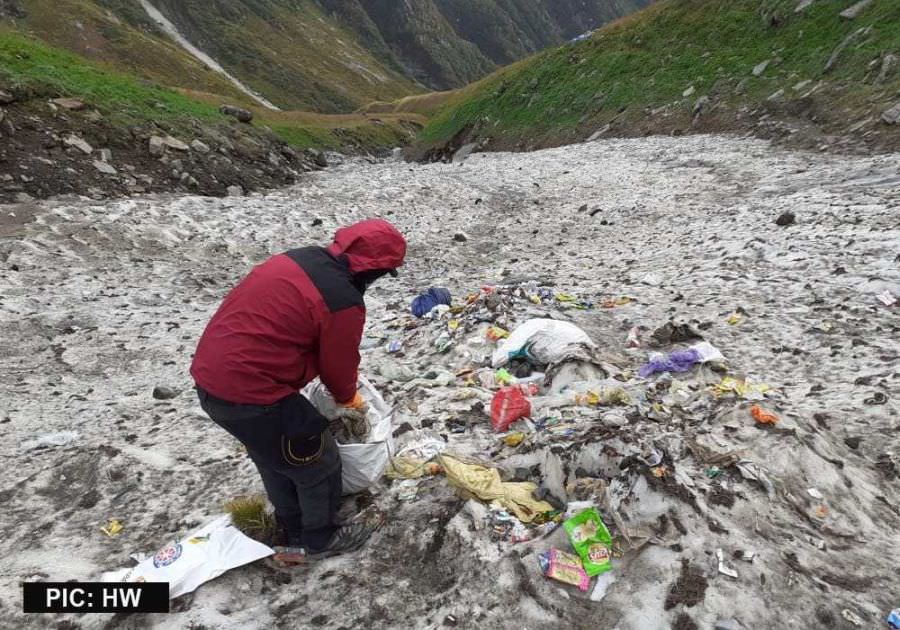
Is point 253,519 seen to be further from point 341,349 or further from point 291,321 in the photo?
point 291,321

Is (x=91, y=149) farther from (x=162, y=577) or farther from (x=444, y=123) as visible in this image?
(x=444, y=123)

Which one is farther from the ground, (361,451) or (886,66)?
(886,66)

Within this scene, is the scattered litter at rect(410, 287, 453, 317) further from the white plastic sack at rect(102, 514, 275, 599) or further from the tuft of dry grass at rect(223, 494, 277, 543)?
the white plastic sack at rect(102, 514, 275, 599)

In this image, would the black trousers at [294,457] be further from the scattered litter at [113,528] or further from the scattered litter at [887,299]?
the scattered litter at [887,299]

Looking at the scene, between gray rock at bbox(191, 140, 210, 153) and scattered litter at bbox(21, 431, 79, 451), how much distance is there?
14.9 m

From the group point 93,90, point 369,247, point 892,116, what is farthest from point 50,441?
point 892,116

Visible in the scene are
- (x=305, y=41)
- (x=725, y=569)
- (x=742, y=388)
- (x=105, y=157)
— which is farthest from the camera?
(x=305, y=41)

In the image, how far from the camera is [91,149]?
15648 mm

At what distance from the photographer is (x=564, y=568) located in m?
3.39

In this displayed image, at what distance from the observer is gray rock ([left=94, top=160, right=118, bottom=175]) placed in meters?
15.1

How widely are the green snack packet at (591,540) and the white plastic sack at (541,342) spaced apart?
2922 mm

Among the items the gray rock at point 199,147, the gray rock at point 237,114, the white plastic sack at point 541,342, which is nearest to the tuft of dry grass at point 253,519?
the white plastic sack at point 541,342

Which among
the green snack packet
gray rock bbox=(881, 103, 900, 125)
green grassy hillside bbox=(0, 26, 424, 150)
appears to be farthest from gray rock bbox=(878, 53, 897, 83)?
green grassy hillside bbox=(0, 26, 424, 150)

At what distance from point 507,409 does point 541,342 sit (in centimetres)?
159
